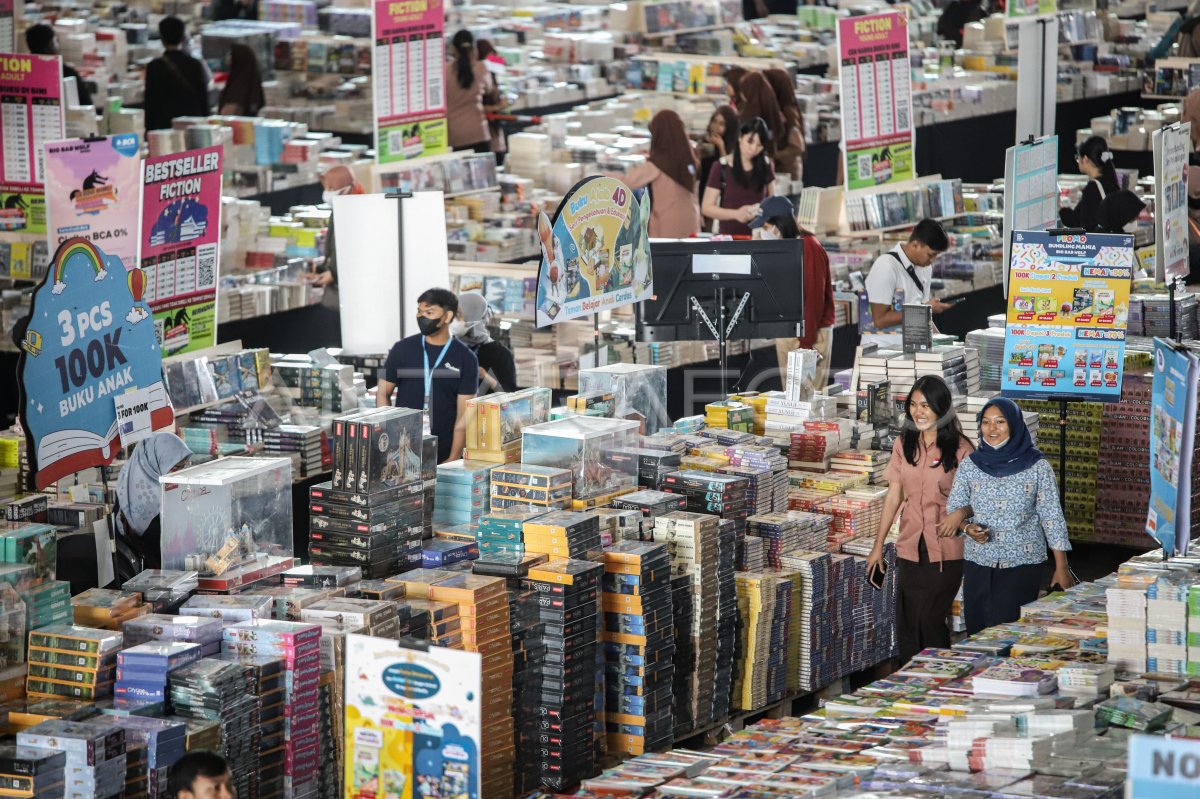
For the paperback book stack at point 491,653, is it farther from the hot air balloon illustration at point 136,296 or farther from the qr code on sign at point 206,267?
the qr code on sign at point 206,267

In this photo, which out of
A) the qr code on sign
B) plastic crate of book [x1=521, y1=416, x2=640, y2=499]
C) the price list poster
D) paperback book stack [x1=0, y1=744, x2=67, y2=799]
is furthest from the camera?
the price list poster

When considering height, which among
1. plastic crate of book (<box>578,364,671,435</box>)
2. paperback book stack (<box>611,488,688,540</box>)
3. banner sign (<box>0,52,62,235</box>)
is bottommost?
paperback book stack (<box>611,488,688,540</box>)

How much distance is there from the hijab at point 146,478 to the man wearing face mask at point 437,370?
156 cm

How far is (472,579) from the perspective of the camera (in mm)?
7734

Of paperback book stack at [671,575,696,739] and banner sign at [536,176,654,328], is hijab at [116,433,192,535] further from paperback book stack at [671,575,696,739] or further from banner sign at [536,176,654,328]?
banner sign at [536,176,654,328]

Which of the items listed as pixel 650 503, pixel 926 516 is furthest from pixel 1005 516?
pixel 650 503

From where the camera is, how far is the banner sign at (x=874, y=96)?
14.8 m

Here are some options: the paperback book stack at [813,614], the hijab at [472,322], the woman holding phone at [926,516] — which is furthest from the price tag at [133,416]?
the woman holding phone at [926,516]

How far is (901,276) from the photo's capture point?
12.1 meters

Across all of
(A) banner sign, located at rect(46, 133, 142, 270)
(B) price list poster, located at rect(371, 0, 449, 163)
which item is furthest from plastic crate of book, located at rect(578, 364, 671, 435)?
(B) price list poster, located at rect(371, 0, 449, 163)

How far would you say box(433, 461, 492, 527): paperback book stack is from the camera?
29.1ft

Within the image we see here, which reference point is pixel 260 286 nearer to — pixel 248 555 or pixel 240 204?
pixel 240 204

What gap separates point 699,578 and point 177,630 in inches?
86.4

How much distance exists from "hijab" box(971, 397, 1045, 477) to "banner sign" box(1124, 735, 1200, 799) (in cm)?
401
